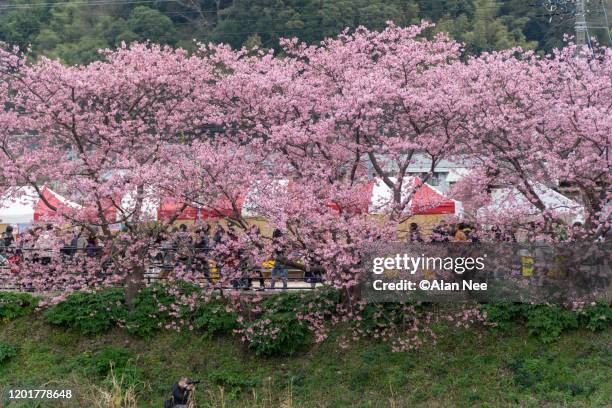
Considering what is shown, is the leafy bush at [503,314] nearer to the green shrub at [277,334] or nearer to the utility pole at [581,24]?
→ the green shrub at [277,334]

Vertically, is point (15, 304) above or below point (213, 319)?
above

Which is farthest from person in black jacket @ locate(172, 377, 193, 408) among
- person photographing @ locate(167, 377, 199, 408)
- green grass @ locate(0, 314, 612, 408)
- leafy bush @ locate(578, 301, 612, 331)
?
leafy bush @ locate(578, 301, 612, 331)

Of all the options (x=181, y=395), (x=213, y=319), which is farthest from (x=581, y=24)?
(x=181, y=395)

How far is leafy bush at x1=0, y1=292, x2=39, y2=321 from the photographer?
18.7 meters

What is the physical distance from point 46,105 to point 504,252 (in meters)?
10.6

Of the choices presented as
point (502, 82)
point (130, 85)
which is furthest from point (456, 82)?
point (130, 85)

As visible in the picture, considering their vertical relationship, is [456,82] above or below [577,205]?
above

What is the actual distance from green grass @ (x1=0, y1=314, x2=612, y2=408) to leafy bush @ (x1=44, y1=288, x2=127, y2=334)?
1.18 ft

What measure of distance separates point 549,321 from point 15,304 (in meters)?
12.4

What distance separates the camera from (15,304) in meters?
18.8

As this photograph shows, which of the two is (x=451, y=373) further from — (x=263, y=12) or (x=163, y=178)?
(x=263, y=12)

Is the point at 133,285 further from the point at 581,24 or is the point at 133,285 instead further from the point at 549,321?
the point at 581,24

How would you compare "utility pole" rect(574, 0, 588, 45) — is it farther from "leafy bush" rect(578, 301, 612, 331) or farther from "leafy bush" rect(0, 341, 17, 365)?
"leafy bush" rect(0, 341, 17, 365)

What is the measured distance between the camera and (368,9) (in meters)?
50.2
